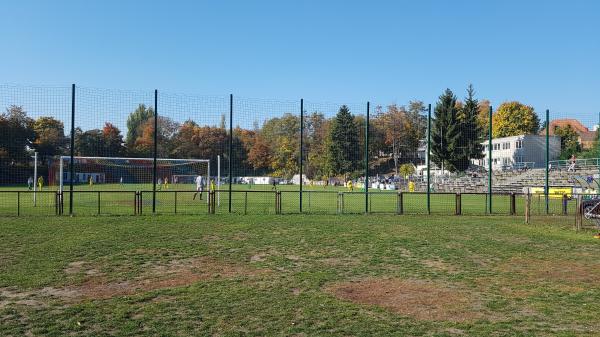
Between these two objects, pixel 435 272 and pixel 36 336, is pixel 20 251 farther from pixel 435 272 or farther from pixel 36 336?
pixel 435 272

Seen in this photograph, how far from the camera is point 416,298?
7.02 metres

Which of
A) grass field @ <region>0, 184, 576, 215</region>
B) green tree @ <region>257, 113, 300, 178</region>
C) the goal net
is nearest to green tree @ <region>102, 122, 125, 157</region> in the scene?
grass field @ <region>0, 184, 576, 215</region>

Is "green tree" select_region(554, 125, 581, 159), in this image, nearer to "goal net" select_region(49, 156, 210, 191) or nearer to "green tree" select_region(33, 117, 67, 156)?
"goal net" select_region(49, 156, 210, 191)

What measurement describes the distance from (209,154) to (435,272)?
76.8 feet

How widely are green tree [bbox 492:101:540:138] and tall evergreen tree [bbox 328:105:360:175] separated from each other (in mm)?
67576

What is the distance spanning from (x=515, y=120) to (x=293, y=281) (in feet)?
307

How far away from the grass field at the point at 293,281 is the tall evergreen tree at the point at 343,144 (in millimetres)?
10668

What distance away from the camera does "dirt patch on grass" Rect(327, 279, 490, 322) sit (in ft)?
20.4

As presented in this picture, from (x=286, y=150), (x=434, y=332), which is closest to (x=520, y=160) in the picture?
(x=286, y=150)

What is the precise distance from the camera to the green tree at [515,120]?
90.8m

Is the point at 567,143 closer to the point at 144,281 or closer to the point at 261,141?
the point at 261,141

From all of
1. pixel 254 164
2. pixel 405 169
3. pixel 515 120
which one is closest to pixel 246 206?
pixel 254 164

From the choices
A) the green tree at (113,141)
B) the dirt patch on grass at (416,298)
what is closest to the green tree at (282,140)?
the green tree at (113,141)

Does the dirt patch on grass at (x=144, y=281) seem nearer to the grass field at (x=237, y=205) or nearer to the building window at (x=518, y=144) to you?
the grass field at (x=237, y=205)
